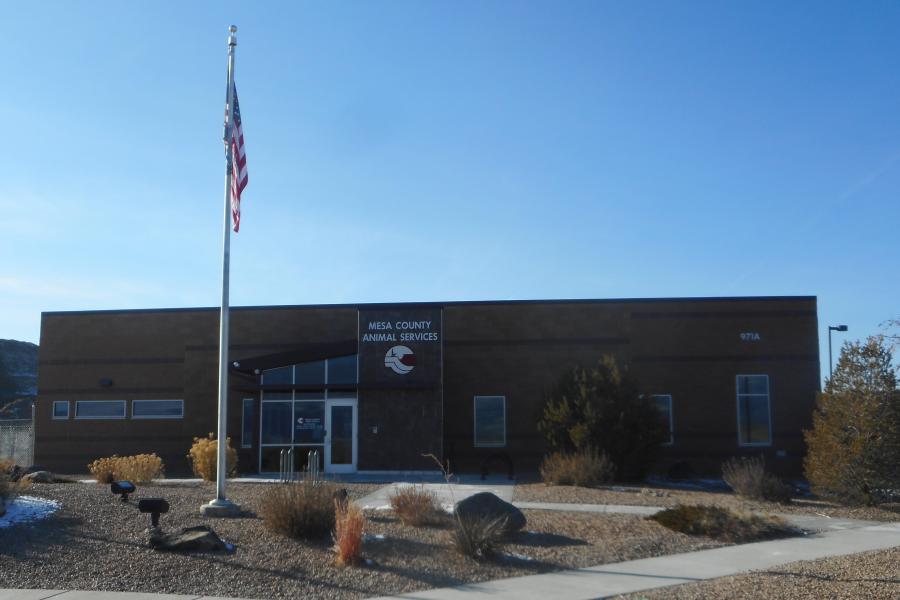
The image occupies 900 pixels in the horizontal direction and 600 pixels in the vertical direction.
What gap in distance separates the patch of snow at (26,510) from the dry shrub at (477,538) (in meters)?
6.59

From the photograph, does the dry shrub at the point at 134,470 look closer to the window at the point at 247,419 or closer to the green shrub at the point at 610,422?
the window at the point at 247,419

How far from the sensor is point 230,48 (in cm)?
1578

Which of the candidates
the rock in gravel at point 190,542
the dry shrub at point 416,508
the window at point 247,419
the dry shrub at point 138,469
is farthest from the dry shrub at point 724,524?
the window at point 247,419

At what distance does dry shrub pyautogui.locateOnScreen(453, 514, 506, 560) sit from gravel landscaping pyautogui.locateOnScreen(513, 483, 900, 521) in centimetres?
670

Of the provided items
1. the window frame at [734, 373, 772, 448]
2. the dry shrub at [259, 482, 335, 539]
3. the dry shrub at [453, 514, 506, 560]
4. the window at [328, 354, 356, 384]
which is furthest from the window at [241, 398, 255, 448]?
the dry shrub at [453, 514, 506, 560]

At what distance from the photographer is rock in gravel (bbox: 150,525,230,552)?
11258 mm

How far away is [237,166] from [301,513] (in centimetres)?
700

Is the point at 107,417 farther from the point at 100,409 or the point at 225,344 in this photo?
the point at 225,344

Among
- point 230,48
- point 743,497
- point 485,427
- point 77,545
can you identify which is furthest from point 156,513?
point 485,427

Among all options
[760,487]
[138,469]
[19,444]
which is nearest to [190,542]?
[138,469]

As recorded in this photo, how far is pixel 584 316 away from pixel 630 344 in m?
1.82

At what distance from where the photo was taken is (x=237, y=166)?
1600cm

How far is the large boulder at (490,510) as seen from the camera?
12.3 meters

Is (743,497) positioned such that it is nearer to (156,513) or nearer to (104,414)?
(156,513)
